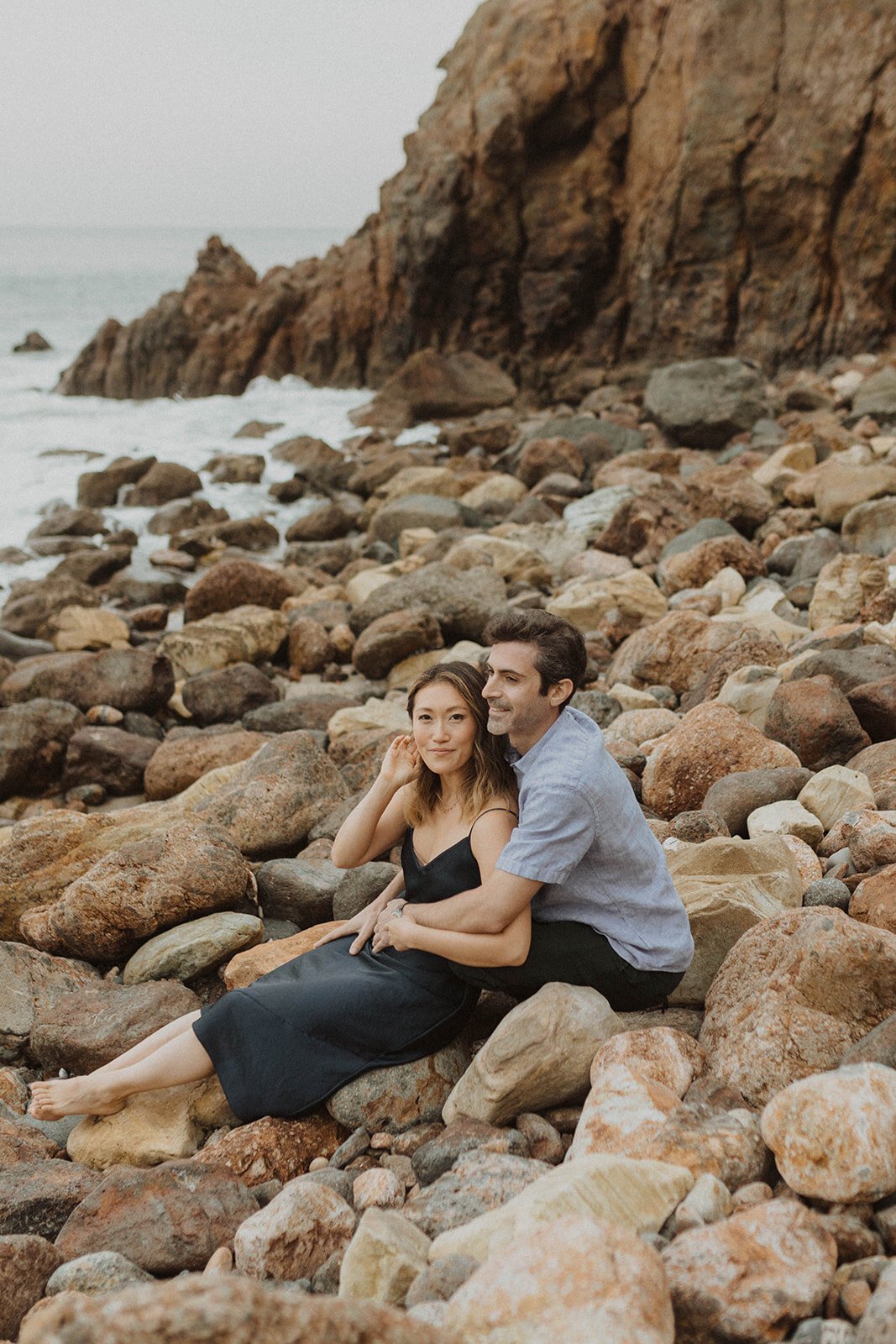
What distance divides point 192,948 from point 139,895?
36 centimetres

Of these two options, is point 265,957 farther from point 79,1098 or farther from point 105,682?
point 105,682

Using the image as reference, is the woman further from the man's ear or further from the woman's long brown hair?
the man's ear

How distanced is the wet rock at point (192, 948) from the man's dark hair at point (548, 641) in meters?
2.03

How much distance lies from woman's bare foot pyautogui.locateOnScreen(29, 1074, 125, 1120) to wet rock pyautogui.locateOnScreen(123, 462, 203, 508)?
1456 cm

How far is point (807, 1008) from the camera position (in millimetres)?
3271

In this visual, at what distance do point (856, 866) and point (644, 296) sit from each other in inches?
765

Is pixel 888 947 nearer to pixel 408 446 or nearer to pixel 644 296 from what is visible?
pixel 408 446

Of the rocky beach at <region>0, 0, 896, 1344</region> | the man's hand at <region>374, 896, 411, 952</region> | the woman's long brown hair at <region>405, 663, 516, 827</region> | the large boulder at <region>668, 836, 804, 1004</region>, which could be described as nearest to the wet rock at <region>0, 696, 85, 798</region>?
the rocky beach at <region>0, 0, 896, 1344</region>

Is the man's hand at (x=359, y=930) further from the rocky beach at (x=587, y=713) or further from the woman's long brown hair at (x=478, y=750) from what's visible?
the woman's long brown hair at (x=478, y=750)

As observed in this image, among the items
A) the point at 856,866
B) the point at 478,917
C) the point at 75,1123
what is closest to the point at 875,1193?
the point at 478,917

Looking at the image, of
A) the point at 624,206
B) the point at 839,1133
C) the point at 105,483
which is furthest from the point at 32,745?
the point at 624,206

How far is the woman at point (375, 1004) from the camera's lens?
3.68 meters

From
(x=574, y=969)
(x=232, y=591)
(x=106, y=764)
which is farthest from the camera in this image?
(x=232, y=591)

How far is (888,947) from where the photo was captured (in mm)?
3248
